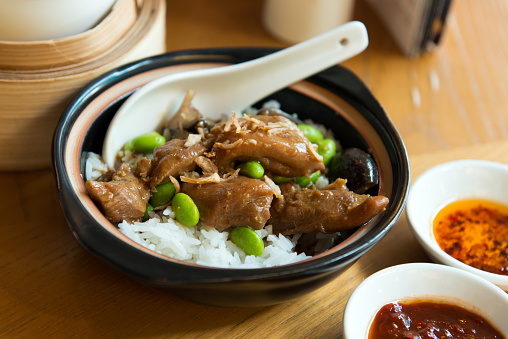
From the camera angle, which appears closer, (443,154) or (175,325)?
(175,325)

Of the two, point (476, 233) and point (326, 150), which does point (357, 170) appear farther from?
point (476, 233)

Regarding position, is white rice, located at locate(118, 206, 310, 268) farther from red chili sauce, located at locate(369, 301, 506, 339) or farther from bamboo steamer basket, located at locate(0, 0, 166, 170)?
bamboo steamer basket, located at locate(0, 0, 166, 170)

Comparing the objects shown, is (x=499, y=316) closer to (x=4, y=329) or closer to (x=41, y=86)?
(x=4, y=329)

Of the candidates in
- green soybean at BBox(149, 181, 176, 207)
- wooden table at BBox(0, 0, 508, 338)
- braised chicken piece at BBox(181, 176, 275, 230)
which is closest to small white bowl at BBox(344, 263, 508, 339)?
wooden table at BBox(0, 0, 508, 338)

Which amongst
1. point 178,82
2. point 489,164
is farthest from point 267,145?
point 489,164

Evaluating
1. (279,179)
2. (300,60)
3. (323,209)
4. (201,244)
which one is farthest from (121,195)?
(300,60)

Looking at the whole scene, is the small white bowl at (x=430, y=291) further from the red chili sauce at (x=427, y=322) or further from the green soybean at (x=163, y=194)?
the green soybean at (x=163, y=194)
